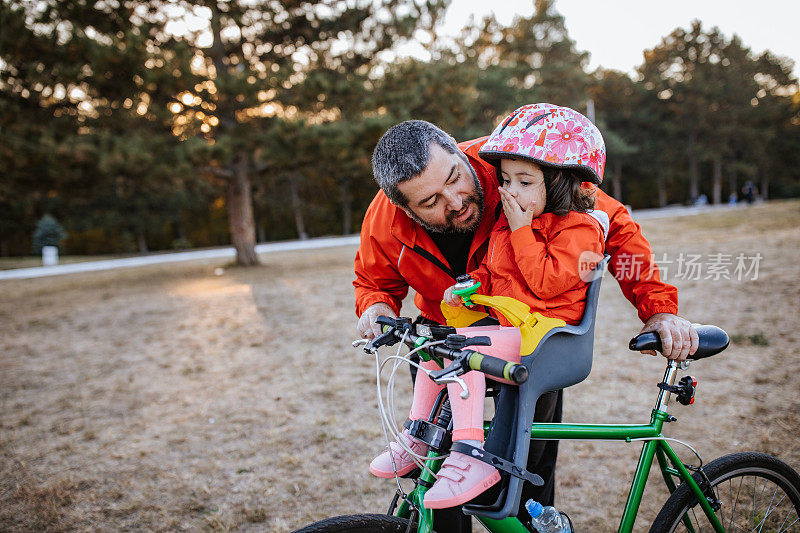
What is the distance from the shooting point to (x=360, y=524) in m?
1.52

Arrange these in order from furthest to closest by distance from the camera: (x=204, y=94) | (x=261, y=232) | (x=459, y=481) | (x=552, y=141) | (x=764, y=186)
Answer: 1. (x=764, y=186)
2. (x=261, y=232)
3. (x=204, y=94)
4. (x=552, y=141)
5. (x=459, y=481)

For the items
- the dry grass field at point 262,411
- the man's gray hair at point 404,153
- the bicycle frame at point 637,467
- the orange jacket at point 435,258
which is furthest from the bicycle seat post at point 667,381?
the dry grass field at point 262,411

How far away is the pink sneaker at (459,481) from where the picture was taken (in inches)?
56.0

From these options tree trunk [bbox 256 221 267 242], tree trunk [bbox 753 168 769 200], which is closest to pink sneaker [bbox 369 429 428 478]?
tree trunk [bbox 256 221 267 242]

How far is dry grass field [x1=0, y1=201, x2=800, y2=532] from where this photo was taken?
3193 mm

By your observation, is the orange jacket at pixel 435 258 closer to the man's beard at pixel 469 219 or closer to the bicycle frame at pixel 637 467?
the man's beard at pixel 469 219

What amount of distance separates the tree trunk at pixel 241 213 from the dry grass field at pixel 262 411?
692 centimetres

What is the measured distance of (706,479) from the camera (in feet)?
6.27

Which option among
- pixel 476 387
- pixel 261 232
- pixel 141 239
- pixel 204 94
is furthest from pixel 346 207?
pixel 476 387

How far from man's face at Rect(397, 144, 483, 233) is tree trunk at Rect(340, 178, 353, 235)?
31.4 metres

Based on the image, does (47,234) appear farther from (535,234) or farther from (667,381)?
(667,381)

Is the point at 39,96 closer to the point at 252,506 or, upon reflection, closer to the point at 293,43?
the point at 293,43

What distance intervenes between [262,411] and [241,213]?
11.8 m

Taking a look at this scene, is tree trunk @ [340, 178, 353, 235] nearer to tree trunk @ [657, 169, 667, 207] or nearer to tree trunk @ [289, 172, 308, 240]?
tree trunk @ [289, 172, 308, 240]
